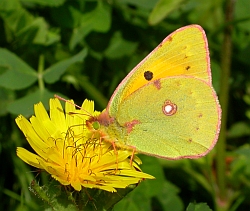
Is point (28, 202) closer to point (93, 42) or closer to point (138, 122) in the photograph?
point (138, 122)

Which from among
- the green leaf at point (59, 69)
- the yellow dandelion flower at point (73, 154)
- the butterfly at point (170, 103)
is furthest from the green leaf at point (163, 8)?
the yellow dandelion flower at point (73, 154)

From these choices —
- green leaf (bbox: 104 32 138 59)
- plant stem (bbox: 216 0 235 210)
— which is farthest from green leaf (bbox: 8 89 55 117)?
plant stem (bbox: 216 0 235 210)

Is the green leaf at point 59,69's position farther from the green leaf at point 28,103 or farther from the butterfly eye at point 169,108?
the butterfly eye at point 169,108

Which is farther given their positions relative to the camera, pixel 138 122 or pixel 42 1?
pixel 42 1

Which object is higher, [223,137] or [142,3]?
[142,3]

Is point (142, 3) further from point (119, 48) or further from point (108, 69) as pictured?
point (108, 69)

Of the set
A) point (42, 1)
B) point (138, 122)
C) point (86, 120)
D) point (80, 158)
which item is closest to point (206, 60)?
point (138, 122)

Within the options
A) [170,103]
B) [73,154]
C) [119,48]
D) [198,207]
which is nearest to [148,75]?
[170,103]

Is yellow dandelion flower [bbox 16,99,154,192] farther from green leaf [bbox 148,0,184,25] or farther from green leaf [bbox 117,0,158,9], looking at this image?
green leaf [bbox 117,0,158,9]
